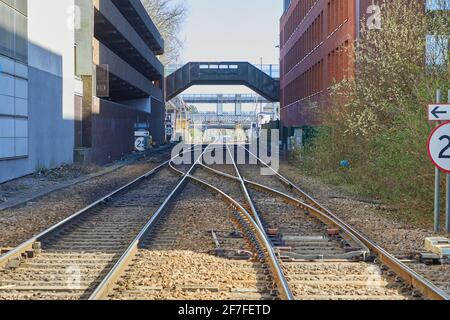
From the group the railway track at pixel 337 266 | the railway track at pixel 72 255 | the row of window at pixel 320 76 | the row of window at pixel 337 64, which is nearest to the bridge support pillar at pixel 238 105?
the row of window at pixel 320 76

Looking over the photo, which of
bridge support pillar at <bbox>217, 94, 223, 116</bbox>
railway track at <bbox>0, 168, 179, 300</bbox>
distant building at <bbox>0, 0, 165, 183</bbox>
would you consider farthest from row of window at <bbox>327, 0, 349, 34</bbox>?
bridge support pillar at <bbox>217, 94, 223, 116</bbox>

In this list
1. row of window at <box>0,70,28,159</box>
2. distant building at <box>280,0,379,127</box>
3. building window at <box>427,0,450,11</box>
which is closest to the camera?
building window at <box>427,0,450,11</box>

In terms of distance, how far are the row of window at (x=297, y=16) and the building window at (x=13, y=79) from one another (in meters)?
25.9

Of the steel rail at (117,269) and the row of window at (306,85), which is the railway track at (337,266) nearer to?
the steel rail at (117,269)

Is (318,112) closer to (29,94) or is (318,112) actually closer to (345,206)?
(29,94)

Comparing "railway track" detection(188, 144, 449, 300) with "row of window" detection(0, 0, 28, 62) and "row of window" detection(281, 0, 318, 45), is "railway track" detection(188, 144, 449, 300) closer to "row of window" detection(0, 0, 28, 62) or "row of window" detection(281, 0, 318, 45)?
"row of window" detection(0, 0, 28, 62)

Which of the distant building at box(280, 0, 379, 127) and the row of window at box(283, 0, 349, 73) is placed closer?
the distant building at box(280, 0, 379, 127)

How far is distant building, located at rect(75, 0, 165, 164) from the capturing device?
1336 inches

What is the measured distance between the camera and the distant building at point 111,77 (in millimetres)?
33938

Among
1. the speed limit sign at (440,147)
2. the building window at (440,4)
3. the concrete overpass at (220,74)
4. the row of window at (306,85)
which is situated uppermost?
the concrete overpass at (220,74)

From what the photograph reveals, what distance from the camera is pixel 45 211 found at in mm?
15328

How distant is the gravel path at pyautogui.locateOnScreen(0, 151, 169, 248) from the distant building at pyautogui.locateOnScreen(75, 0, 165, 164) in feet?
35.9
